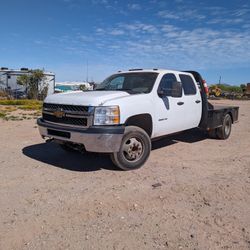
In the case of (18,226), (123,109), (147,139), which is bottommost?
(18,226)

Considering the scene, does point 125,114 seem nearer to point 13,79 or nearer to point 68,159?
point 68,159

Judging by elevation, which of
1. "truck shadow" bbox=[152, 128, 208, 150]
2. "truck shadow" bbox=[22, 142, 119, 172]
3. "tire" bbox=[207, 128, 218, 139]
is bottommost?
"truck shadow" bbox=[22, 142, 119, 172]

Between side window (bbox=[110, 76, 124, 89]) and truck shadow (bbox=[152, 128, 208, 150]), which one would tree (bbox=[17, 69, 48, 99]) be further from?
side window (bbox=[110, 76, 124, 89])

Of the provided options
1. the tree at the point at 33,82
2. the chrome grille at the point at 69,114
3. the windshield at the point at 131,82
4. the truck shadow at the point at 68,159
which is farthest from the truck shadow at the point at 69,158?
the tree at the point at 33,82

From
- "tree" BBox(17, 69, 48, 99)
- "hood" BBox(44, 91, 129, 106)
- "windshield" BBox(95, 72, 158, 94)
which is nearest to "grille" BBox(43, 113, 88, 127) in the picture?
"hood" BBox(44, 91, 129, 106)

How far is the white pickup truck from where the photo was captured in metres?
4.77

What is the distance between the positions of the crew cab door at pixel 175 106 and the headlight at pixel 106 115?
1182mm

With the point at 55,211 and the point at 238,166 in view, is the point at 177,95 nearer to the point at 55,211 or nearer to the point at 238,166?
the point at 238,166

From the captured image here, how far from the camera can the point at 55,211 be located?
359 cm

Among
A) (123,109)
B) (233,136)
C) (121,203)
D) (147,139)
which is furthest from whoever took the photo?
(233,136)

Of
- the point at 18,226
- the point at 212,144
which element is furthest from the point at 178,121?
the point at 18,226

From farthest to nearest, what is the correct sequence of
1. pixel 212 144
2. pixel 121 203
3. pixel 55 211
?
pixel 212 144 < pixel 121 203 < pixel 55 211

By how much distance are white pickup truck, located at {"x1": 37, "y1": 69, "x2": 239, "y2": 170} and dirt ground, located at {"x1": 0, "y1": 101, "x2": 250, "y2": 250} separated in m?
0.52

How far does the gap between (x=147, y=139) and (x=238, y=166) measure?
6.31 ft
